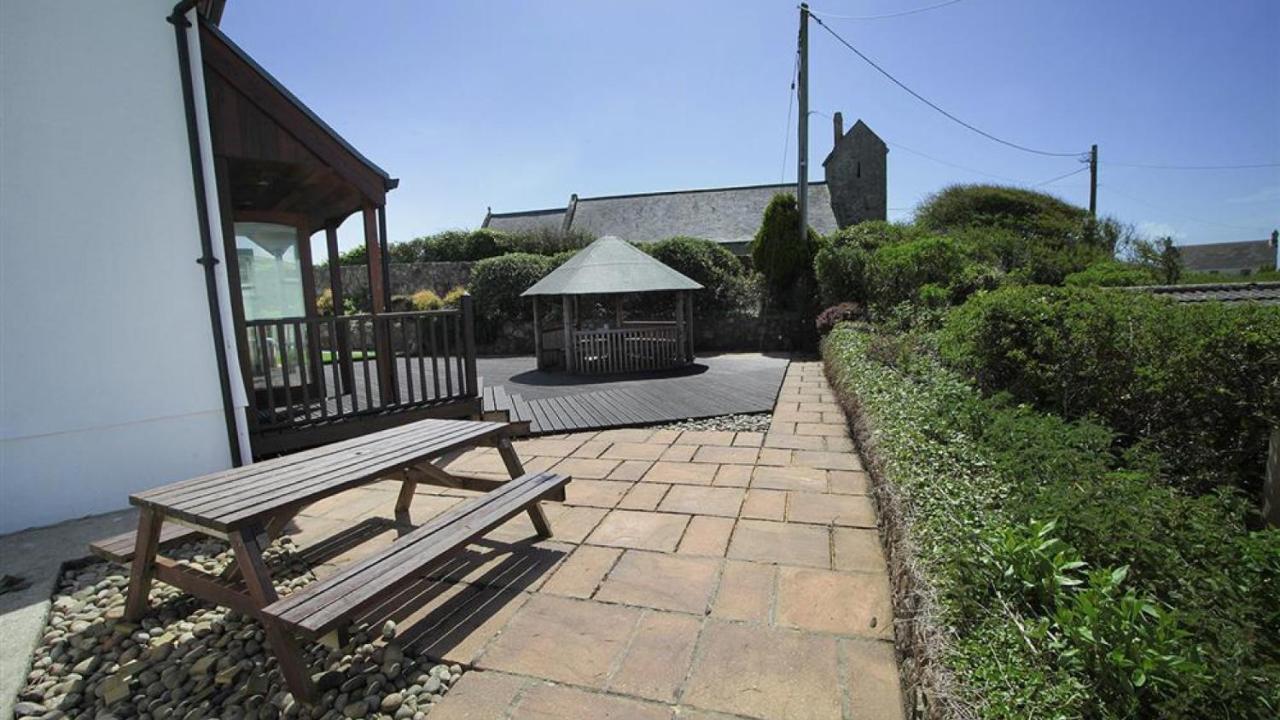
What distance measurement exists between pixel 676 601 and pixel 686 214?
25.4 meters

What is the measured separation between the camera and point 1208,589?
5.29ft

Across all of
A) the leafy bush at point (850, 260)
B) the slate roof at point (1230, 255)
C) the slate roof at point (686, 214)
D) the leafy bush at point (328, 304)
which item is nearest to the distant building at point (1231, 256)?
the slate roof at point (1230, 255)

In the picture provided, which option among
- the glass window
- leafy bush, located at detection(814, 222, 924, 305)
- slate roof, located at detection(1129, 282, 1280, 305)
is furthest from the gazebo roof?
slate roof, located at detection(1129, 282, 1280, 305)

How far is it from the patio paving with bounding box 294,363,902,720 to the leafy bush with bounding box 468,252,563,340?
10.5m

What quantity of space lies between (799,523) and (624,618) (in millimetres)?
1332

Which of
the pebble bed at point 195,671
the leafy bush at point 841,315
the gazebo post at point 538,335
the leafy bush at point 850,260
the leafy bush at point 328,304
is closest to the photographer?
the pebble bed at point 195,671

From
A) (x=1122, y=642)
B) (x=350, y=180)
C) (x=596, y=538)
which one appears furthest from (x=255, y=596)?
(x=350, y=180)

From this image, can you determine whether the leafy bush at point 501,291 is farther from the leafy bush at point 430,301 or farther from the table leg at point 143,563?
the table leg at point 143,563

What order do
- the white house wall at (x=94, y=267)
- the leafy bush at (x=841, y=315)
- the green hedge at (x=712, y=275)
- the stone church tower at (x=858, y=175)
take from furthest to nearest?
1. the stone church tower at (x=858, y=175)
2. the green hedge at (x=712, y=275)
3. the leafy bush at (x=841, y=315)
4. the white house wall at (x=94, y=267)

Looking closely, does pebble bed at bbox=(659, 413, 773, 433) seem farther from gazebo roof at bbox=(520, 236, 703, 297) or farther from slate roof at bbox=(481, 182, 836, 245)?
slate roof at bbox=(481, 182, 836, 245)

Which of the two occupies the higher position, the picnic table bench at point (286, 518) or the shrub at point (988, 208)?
the shrub at point (988, 208)

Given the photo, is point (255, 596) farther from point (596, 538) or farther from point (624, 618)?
point (596, 538)

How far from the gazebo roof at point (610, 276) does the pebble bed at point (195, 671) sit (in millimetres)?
7368

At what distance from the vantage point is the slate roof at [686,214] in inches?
987
